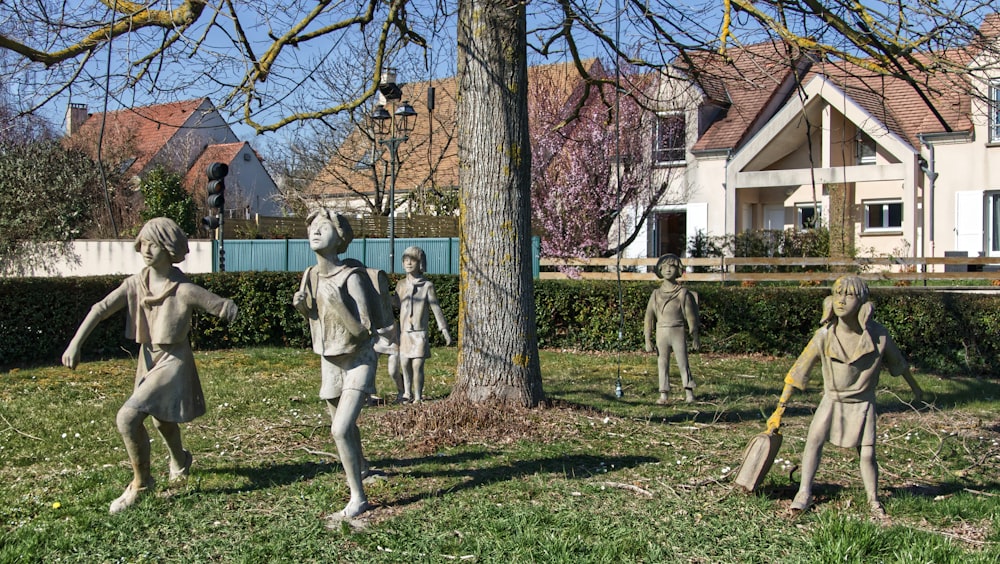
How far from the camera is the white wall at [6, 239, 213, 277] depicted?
1009 inches

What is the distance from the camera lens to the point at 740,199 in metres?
25.5

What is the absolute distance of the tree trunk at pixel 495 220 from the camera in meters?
7.29

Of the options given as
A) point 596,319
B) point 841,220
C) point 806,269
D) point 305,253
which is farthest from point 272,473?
point 841,220

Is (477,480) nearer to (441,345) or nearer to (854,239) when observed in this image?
(441,345)

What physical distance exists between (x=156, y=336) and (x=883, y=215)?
23485 mm

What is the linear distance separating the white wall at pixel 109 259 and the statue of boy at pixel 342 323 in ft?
70.5

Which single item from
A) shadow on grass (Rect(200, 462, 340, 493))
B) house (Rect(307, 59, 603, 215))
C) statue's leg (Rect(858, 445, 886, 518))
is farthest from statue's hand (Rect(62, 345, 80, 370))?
house (Rect(307, 59, 603, 215))

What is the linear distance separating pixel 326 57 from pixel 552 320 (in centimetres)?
741

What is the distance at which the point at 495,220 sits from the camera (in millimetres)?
7281

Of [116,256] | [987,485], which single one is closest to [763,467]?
[987,485]

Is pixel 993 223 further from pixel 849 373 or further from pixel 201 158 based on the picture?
pixel 201 158

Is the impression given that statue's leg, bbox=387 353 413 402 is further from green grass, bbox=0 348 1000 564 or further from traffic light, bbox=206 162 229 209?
traffic light, bbox=206 162 229 209

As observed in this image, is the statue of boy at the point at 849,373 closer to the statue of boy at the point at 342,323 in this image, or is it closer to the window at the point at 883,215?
the statue of boy at the point at 342,323

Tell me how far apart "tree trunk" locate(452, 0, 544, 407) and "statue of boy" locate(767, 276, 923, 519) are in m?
2.81
